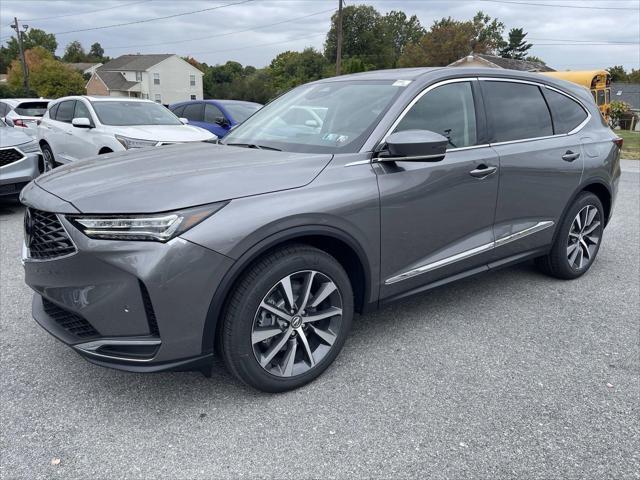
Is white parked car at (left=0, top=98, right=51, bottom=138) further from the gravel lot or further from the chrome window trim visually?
the chrome window trim

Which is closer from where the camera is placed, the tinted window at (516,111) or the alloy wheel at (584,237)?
the tinted window at (516,111)

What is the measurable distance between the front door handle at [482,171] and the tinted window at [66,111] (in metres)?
7.99

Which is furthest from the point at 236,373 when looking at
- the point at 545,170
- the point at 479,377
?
the point at 545,170

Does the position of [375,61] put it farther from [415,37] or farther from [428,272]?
[428,272]

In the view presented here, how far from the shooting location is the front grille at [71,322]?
8.18 feet

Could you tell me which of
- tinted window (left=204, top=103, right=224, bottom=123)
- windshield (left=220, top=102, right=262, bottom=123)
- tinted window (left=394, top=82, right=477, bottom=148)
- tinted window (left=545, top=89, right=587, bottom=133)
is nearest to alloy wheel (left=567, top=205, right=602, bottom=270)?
tinted window (left=545, top=89, right=587, bottom=133)

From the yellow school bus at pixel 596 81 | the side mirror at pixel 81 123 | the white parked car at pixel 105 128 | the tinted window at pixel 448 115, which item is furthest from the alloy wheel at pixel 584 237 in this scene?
the yellow school bus at pixel 596 81

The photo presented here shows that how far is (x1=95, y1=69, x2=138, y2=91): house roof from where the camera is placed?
7456 cm

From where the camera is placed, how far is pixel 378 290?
10.1 feet

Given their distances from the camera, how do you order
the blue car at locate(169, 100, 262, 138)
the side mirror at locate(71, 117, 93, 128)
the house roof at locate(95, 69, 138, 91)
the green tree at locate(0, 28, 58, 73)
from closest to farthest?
the side mirror at locate(71, 117, 93, 128) < the blue car at locate(169, 100, 262, 138) < the house roof at locate(95, 69, 138, 91) < the green tree at locate(0, 28, 58, 73)

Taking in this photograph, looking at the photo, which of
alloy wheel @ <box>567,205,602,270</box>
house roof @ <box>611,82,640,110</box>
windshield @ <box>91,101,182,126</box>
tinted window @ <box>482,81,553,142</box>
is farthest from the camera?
house roof @ <box>611,82,640,110</box>

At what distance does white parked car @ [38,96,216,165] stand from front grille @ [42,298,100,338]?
16.4 ft

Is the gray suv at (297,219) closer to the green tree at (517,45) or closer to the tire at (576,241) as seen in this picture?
the tire at (576,241)

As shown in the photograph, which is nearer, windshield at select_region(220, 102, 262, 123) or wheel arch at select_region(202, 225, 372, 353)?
wheel arch at select_region(202, 225, 372, 353)
